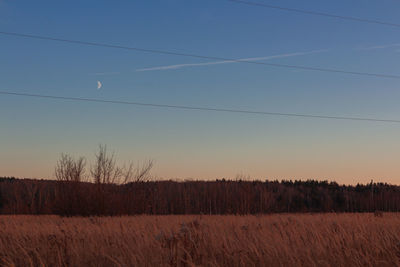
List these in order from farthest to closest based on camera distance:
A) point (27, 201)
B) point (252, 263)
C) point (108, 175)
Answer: point (27, 201)
point (108, 175)
point (252, 263)

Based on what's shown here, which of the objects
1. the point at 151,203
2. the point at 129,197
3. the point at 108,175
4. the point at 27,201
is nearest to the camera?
the point at 108,175

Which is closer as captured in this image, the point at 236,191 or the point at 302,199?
the point at 236,191

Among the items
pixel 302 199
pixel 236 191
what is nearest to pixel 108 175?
pixel 236 191

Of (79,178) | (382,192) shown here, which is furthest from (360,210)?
(79,178)

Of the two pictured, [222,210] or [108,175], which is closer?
[108,175]

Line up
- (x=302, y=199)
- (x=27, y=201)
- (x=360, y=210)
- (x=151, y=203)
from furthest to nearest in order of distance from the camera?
(x=302, y=199) < (x=360, y=210) < (x=27, y=201) < (x=151, y=203)

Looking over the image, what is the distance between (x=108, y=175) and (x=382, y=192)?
20.3m

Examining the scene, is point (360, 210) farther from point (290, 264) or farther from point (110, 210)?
point (290, 264)

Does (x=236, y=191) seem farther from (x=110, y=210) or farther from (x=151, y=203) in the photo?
(x=110, y=210)

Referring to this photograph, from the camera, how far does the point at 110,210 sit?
20.9 m

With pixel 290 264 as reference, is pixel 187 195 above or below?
Answer: above

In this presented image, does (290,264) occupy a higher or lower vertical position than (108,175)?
lower

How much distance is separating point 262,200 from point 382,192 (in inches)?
408

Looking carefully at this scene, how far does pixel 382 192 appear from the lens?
32.1m
